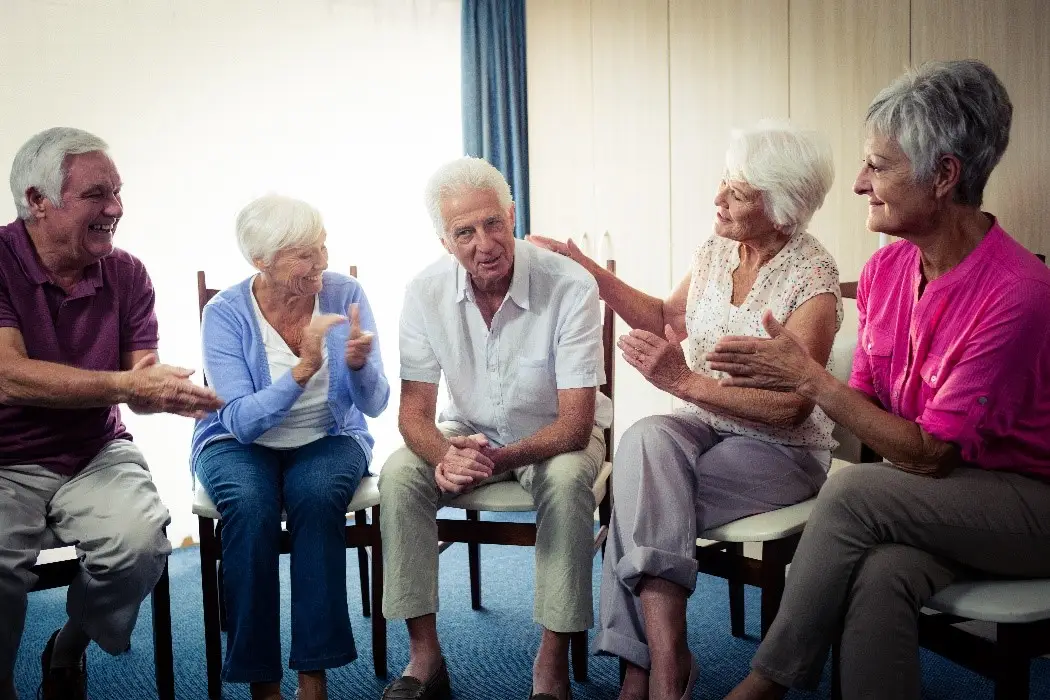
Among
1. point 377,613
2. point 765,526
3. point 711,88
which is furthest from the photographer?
point 711,88

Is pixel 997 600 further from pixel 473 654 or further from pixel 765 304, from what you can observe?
pixel 473 654

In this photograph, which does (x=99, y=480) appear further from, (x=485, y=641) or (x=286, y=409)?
(x=485, y=641)

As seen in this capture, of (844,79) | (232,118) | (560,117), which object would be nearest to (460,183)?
(844,79)

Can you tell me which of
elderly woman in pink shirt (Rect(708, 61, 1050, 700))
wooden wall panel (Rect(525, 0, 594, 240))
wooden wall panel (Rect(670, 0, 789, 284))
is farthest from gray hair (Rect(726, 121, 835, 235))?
wooden wall panel (Rect(525, 0, 594, 240))

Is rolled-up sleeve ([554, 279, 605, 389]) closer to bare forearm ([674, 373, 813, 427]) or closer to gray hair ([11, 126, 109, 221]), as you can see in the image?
bare forearm ([674, 373, 813, 427])

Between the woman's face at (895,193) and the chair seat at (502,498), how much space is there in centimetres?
85

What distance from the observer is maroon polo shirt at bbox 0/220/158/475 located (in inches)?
83.6

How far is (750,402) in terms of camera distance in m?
2.04

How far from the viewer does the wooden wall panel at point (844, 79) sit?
2.74 m

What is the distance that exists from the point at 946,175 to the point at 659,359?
652mm

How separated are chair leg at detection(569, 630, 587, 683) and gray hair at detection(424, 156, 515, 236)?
40.7 inches

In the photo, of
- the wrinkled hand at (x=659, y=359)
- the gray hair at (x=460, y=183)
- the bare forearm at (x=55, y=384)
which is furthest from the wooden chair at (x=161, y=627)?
the wrinkled hand at (x=659, y=359)

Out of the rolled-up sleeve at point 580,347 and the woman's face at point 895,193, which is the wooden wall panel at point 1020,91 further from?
the rolled-up sleeve at point 580,347

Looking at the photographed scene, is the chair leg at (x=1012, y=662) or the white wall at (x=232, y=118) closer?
the chair leg at (x=1012, y=662)
